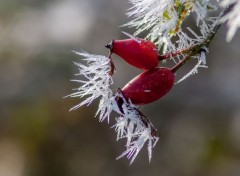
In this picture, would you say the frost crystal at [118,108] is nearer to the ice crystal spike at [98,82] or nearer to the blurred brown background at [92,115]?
the ice crystal spike at [98,82]

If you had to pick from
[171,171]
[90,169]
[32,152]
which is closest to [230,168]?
[171,171]

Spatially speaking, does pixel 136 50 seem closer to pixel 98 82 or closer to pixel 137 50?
pixel 137 50

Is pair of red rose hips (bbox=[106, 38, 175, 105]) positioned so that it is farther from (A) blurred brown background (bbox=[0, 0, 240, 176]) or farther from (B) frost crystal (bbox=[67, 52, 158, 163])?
(A) blurred brown background (bbox=[0, 0, 240, 176])

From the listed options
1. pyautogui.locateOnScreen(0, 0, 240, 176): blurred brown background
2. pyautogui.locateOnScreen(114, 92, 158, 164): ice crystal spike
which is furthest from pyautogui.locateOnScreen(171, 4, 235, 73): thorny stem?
pyautogui.locateOnScreen(0, 0, 240, 176): blurred brown background

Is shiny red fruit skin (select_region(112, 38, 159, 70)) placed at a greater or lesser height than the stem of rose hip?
greater

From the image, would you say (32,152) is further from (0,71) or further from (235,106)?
(235,106)

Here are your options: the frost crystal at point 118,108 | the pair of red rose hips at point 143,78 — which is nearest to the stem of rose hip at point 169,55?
the pair of red rose hips at point 143,78

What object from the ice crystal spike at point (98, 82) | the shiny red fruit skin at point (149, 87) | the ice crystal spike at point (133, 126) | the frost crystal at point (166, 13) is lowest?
the ice crystal spike at point (133, 126)
